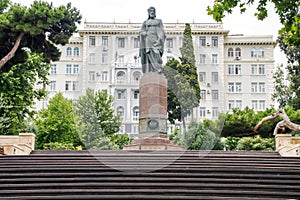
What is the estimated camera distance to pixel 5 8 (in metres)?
26.3

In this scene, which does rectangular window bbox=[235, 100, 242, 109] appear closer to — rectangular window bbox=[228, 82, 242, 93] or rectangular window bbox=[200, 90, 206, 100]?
rectangular window bbox=[228, 82, 242, 93]

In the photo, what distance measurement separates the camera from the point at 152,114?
19.0 m

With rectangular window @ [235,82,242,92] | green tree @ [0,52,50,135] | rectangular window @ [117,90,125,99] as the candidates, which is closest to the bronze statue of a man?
rectangular window @ [117,90,125,99]

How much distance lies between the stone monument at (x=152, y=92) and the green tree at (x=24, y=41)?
5.98m

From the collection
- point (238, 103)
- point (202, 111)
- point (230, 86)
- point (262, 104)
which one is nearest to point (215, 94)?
point (202, 111)

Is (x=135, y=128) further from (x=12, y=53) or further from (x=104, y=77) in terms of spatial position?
(x=12, y=53)

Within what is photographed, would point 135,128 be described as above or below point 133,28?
below

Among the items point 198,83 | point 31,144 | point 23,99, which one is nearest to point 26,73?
point 23,99

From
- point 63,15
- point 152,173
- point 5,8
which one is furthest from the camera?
point 5,8

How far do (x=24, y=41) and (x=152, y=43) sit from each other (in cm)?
771

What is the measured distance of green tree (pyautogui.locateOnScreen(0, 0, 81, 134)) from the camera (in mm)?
23172

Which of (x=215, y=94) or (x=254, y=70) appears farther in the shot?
(x=254, y=70)

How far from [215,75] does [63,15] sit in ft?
42.5

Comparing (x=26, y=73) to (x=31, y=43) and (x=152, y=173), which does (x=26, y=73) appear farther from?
(x=152, y=173)
